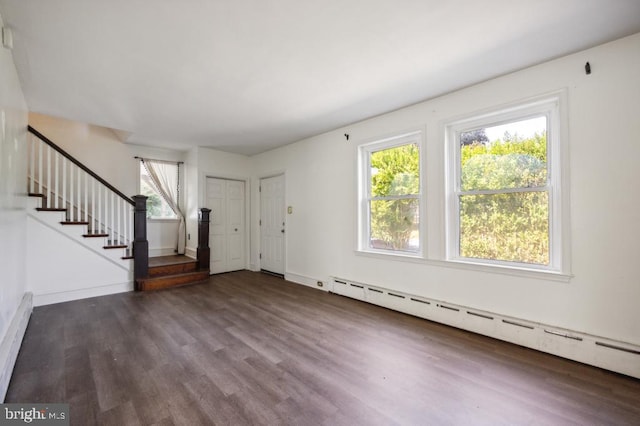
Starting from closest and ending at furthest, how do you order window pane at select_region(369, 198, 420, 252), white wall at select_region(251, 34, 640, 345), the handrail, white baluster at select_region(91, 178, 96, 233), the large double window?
white wall at select_region(251, 34, 640, 345), the large double window, window pane at select_region(369, 198, 420, 252), the handrail, white baluster at select_region(91, 178, 96, 233)

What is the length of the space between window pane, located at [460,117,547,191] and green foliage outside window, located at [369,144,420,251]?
62 centimetres

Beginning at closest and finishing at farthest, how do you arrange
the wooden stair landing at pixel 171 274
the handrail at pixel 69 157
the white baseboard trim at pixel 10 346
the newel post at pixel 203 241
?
the white baseboard trim at pixel 10 346, the handrail at pixel 69 157, the wooden stair landing at pixel 171 274, the newel post at pixel 203 241

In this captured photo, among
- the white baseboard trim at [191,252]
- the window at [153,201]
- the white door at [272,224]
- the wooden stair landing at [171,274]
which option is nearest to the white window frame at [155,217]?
the window at [153,201]

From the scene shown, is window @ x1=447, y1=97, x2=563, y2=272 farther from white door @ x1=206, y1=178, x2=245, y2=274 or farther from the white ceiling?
white door @ x1=206, y1=178, x2=245, y2=274

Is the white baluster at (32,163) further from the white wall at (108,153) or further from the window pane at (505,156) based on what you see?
the window pane at (505,156)

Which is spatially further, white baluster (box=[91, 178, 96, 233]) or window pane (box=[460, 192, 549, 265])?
white baluster (box=[91, 178, 96, 233])

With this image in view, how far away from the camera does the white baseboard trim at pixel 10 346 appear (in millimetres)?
1816

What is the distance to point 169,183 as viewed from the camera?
5.78m

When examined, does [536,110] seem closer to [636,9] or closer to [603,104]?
[603,104]

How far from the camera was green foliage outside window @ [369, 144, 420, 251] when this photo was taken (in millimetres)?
3512

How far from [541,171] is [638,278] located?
110 centimetres

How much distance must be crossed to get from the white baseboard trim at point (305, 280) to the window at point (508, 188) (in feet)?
7.08

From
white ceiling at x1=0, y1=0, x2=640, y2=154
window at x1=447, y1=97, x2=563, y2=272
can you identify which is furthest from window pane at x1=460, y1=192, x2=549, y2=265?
white ceiling at x1=0, y1=0, x2=640, y2=154

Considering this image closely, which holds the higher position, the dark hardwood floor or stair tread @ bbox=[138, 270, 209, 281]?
stair tread @ bbox=[138, 270, 209, 281]
